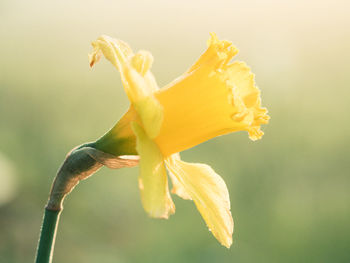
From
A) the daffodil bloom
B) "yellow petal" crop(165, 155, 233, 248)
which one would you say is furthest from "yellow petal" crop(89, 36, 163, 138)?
"yellow petal" crop(165, 155, 233, 248)

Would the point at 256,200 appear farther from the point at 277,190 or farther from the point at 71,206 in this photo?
the point at 71,206

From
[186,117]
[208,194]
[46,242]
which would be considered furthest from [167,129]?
[46,242]

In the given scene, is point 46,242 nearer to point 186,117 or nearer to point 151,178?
point 151,178

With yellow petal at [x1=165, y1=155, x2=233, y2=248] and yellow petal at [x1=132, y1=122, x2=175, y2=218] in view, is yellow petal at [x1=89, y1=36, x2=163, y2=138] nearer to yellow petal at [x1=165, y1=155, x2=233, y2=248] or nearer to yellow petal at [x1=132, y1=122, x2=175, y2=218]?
yellow petal at [x1=132, y1=122, x2=175, y2=218]

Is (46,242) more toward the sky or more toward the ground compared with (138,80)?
more toward the ground

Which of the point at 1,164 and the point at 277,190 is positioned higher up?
the point at 1,164

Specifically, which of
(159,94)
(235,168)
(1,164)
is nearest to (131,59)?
(159,94)
